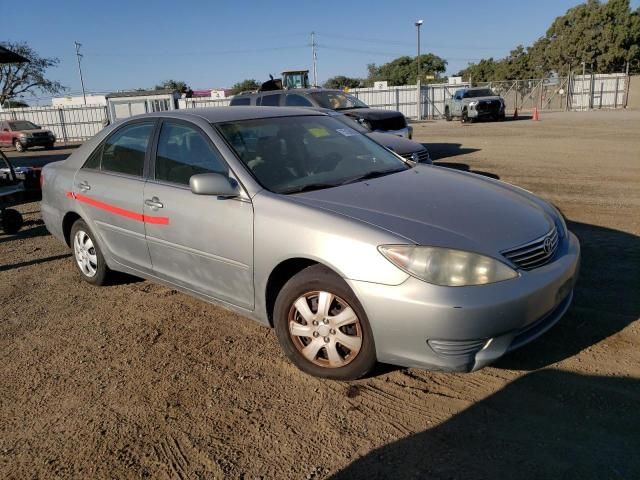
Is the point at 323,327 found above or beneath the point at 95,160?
beneath

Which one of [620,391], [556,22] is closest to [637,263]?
[620,391]

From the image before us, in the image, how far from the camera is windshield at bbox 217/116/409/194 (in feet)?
11.6

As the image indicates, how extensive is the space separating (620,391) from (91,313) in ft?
12.7

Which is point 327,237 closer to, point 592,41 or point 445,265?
point 445,265

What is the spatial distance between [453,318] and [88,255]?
3.64 metres

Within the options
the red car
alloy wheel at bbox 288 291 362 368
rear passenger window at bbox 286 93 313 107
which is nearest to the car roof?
alloy wheel at bbox 288 291 362 368

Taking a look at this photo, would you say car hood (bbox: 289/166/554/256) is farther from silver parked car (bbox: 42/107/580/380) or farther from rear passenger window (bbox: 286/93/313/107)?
rear passenger window (bbox: 286/93/313/107)

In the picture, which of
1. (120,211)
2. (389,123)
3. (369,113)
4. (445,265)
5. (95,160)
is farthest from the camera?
(389,123)

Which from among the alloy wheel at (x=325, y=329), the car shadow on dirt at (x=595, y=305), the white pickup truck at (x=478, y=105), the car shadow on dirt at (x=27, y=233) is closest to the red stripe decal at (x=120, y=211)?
the alloy wheel at (x=325, y=329)

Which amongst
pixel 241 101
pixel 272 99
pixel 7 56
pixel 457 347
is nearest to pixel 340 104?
pixel 272 99

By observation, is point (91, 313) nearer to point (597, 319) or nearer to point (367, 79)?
point (597, 319)

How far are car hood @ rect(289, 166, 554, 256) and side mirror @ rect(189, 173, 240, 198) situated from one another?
1.39 ft

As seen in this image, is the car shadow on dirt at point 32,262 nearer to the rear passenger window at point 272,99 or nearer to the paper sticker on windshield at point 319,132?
the paper sticker on windshield at point 319,132

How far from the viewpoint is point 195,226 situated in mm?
3568
